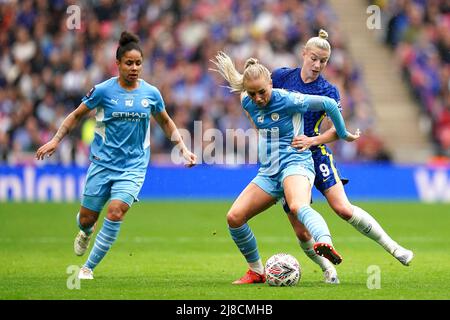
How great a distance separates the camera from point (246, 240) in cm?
1066

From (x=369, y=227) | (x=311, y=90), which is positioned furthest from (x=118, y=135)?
A: (x=369, y=227)

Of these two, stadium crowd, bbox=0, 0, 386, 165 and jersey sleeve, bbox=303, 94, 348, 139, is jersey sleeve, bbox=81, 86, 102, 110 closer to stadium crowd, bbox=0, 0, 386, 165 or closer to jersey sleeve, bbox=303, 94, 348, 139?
jersey sleeve, bbox=303, 94, 348, 139

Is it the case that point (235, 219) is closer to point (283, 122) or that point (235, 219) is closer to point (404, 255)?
point (283, 122)

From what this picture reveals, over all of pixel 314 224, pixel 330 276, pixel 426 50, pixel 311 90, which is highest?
pixel 426 50

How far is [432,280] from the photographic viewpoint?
1087cm

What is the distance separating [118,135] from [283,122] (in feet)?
5.67

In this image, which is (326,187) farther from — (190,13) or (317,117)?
(190,13)

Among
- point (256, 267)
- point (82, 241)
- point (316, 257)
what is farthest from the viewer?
point (82, 241)

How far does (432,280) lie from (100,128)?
12.4 ft

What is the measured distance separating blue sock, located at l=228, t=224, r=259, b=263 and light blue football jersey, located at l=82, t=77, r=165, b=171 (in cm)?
121

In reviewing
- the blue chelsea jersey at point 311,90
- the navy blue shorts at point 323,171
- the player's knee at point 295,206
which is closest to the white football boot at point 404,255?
the navy blue shorts at point 323,171

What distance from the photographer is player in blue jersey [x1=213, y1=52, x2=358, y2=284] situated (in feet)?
33.1
